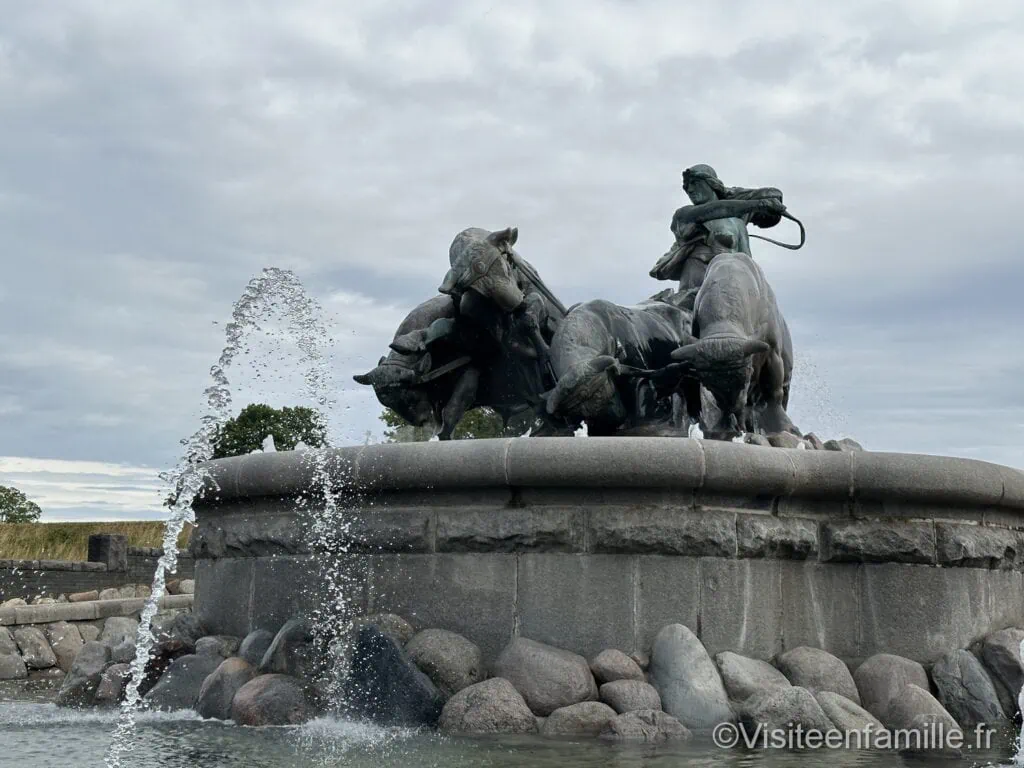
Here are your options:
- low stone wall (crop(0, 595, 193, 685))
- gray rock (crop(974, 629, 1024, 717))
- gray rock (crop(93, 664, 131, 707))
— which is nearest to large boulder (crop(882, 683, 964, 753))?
gray rock (crop(974, 629, 1024, 717))

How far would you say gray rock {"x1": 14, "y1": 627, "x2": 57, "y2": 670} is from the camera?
1381 cm

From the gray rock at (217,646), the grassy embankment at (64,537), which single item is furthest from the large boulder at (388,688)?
the grassy embankment at (64,537)

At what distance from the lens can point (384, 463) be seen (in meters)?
6.20

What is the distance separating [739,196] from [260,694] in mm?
5400

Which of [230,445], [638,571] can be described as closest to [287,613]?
[638,571]

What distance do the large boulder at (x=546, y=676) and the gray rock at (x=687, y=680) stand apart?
1.08 feet

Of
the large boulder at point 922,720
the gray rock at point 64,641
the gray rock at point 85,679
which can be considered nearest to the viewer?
the large boulder at point 922,720

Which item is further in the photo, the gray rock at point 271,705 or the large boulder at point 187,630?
the large boulder at point 187,630

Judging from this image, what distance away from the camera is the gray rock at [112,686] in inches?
258

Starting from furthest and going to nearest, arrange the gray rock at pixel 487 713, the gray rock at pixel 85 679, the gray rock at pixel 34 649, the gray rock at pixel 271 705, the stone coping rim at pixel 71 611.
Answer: the stone coping rim at pixel 71 611
the gray rock at pixel 34 649
the gray rock at pixel 85 679
the gray rock at pixel 271 705
the gray rock at pixel 487 713

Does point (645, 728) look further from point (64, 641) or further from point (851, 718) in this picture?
point (64, 641)

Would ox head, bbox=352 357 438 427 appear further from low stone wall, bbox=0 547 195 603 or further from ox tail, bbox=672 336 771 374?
low stone wall, bbox=0 547 195 603

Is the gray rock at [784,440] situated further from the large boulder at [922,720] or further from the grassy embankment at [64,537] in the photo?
the grassy embankment at [64,537]

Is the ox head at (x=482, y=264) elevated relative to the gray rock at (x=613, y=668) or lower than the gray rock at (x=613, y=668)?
elevated
